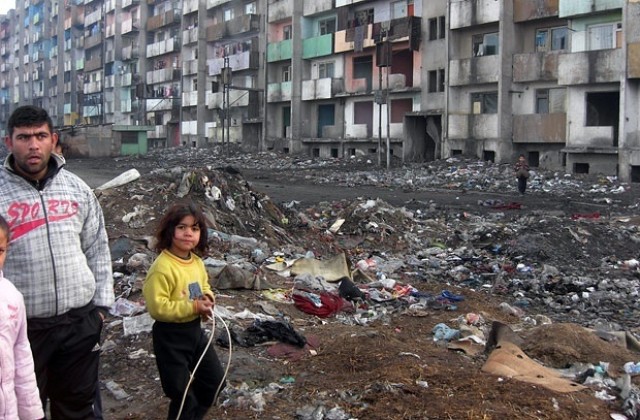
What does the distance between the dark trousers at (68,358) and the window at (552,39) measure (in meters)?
28.6

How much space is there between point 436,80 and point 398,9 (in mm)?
5083

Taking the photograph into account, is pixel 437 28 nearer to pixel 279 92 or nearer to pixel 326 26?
pixel 326 26

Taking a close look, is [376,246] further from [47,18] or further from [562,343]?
[47,18]

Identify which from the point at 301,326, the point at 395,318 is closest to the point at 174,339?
the point at 301,326

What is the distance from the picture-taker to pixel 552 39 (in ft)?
97.2

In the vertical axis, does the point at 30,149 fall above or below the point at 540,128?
below

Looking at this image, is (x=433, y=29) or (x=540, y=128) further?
(x=433, y=29)

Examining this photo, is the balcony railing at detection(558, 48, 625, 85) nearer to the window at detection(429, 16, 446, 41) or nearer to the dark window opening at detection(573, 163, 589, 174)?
the dark window opening at detection(573, 163, 589, 174)

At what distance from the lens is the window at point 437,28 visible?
3384cm

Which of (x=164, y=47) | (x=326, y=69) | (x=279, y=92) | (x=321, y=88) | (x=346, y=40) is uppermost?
(x=164, y=47)

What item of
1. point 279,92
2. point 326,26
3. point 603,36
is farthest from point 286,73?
point 603,36

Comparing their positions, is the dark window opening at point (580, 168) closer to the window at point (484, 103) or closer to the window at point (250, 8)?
the window at point (484, 103)

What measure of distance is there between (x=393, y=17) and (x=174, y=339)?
35039mm

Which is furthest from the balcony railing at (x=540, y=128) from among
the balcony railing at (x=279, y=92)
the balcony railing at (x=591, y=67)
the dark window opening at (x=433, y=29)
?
the balcony railing at (x=279, y=92)
